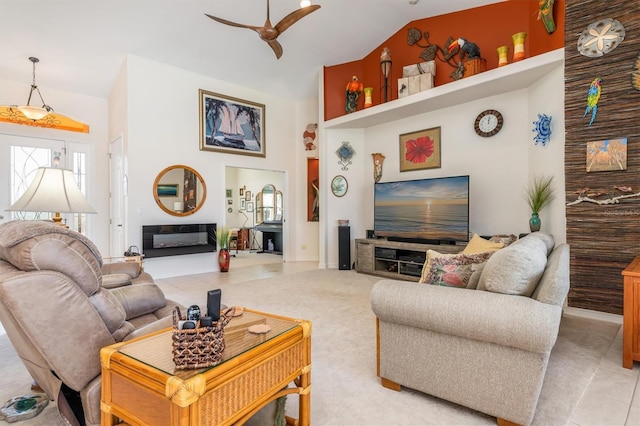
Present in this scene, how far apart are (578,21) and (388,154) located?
9.94 ft

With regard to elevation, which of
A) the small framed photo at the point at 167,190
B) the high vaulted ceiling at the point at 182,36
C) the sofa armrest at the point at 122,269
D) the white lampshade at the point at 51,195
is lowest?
the sofa armrest at the point at 122,269

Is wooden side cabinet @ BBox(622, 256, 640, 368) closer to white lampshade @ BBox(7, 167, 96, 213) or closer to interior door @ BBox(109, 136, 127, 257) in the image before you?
white lampshade @ BBox(7, 167, 96, 213)

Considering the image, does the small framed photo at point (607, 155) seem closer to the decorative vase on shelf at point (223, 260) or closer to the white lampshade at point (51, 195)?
the white lampshade at point (51, 195)

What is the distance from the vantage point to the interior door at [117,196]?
5.36m

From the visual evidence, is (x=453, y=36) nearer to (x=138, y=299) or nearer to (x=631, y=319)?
(x=631, y=319)

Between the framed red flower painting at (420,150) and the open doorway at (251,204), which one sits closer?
the framed red flower painting at (420,150)

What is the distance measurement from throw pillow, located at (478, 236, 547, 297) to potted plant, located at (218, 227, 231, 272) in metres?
4.92

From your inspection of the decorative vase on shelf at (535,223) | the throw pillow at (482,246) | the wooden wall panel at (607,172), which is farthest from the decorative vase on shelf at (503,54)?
the throw pillow at (482,246)

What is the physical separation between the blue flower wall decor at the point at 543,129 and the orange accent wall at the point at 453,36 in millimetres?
750

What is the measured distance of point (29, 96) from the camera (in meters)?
5.49

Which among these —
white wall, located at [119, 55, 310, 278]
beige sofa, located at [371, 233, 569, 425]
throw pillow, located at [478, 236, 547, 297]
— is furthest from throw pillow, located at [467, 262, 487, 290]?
white wall, located at [119, 55, 310, 278]

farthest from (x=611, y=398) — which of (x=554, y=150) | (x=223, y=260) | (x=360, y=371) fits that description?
(x=223, y=260)

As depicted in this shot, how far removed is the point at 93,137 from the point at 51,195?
176 inches

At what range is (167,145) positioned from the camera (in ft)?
17.8
